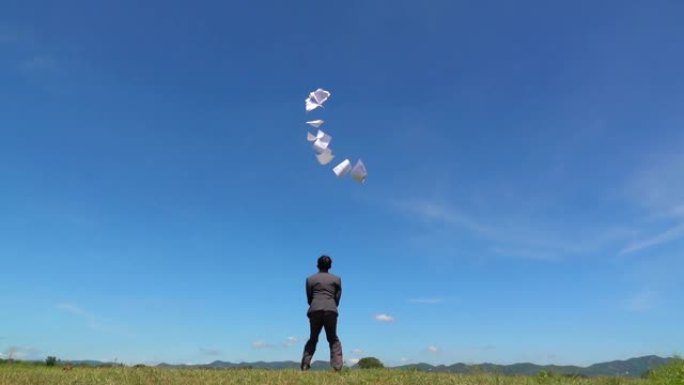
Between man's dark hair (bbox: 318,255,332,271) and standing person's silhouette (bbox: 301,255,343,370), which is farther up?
man's dark hair (bbox: 318,255,332,271)

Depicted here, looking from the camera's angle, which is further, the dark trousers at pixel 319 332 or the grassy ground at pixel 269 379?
the dark trousers at pixel 319 332

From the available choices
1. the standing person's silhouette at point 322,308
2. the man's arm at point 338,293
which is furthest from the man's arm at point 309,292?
the man's arm at point 338,293

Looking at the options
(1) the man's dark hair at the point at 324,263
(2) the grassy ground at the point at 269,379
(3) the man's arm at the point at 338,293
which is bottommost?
(2) the grassy ground at the point at 269,379

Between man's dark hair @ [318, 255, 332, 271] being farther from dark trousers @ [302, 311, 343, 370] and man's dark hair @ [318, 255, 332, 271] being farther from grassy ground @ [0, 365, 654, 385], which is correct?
grassy ground @ [0, 365, 654, 385]

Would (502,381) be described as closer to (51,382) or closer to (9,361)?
(51,382)

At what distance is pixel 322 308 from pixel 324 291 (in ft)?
1.59

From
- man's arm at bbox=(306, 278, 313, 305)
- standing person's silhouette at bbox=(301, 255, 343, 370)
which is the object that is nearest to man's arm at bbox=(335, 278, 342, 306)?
standing person's silhouette at bbox=(301, 255, 343, 370)

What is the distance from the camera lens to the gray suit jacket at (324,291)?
1611 centimetres

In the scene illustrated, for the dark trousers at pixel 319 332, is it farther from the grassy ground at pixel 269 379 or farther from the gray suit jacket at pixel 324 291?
the grassy ground at pixel 269 379

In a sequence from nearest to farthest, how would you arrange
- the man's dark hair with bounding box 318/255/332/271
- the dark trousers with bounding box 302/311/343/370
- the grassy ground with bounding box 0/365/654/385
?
1. the grassy ground with bounding box 0/365/654/385
2. the dark trousers with bounding box 302/311/343/370
3. the man's dark hair with bounding box 318/255/332/271

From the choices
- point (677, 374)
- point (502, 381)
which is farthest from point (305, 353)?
point (677, 374)

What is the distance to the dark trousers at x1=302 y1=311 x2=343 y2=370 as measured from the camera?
52.4ft

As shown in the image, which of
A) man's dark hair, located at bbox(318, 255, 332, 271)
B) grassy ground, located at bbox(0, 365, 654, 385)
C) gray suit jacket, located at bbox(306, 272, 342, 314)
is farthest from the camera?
man's dark hair, located at bbox(318, 255, 332, 271)

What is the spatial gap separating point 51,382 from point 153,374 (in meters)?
2.14
